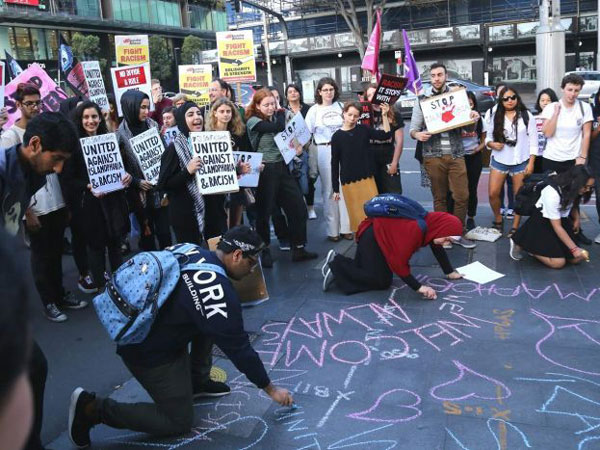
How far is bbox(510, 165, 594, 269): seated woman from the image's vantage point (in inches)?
211

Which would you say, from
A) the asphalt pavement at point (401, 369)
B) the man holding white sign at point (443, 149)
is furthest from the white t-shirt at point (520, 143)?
the asphalt pavement at point (401, 369)

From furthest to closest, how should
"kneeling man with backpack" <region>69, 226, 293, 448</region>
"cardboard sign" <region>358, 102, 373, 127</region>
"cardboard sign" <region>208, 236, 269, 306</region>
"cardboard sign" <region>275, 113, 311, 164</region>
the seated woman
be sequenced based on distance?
"cardboard sign" <region>358, 102, 373, 127</region>
"cardboard sign" <region>275, 113, 311, 164</region>
the seated woman
"cardboard sign" <region>208, 236, 269, 306</region>
"kneeling man with backpack" <region>69, 226, 293, 448</region>

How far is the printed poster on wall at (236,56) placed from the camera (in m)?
11.5

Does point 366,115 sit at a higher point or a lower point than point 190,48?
lower

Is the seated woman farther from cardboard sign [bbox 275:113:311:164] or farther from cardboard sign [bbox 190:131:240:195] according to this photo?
cardboard sign [bbox 190:131:240:195]

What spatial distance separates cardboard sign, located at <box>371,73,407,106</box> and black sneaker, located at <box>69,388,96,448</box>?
4.50 m

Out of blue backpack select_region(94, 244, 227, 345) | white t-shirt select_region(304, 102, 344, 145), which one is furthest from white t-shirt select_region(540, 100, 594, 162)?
blue backpack select_region(94, 244, 227, 345)

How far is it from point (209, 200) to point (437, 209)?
2575 millimetres

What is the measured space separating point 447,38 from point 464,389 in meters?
32.2

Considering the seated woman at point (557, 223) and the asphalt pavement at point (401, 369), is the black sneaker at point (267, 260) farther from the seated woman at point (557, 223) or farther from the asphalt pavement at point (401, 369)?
the seated woman at point (557, 223)

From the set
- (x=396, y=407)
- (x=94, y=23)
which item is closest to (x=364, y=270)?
(x=396, y=407)

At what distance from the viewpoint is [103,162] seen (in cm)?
520

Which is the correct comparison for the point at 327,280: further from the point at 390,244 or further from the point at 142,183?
the point at 142,183

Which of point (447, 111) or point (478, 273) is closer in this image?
point (478, 273)
